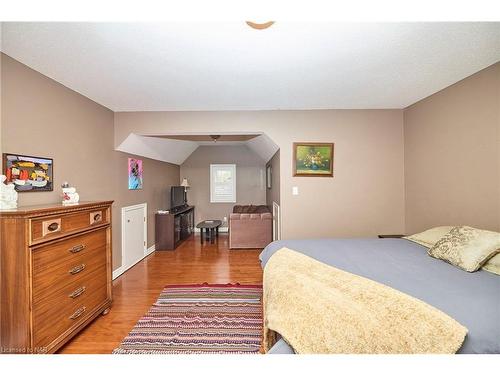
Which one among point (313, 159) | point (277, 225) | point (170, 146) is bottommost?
point (277, 225)

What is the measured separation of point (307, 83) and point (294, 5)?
7.15 ft

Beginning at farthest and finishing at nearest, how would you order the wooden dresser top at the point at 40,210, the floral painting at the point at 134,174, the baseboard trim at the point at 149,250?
the baseboard trim at the point at 149,250 < the floral painting at the point at 134,174 < the wooden dresser top at the point at 40,210

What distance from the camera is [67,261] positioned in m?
1.85

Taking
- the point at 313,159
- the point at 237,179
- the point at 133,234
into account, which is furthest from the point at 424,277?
the point at 237,179

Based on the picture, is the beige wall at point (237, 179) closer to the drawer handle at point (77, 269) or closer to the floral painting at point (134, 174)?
the floral painting at point (134, 174)

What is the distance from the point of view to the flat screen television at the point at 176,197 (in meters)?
5.36

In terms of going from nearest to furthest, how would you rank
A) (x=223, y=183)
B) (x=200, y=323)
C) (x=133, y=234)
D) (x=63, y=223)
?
(x=63, y=223), (x=200, y=323), (x=133, y=234), (x=223, y=183)

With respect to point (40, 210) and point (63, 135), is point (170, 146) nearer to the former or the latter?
point (63, 135)

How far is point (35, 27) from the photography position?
1.50m

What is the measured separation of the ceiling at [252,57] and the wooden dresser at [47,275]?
1221 millimetres

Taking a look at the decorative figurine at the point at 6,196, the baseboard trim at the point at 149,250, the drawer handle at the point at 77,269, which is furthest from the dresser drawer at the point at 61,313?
the baseboard trim at the point at 149,250

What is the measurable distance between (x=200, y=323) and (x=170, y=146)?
3685 mm

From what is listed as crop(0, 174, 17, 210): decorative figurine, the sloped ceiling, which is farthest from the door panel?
crop(0, 174, 17, 210): decorative figurine
